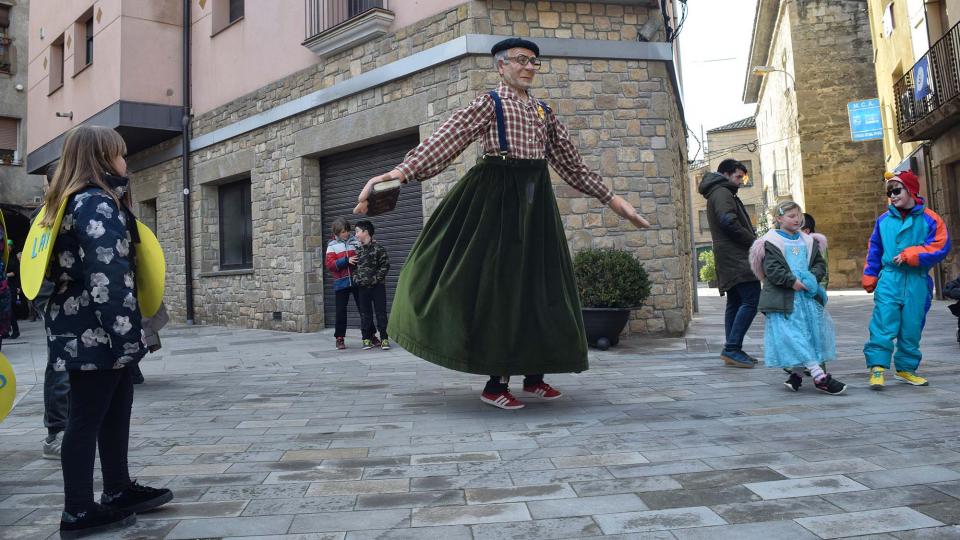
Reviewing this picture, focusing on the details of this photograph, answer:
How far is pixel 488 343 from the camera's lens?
3.99 m

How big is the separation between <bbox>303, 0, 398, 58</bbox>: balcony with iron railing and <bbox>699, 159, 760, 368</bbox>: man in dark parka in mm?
5129

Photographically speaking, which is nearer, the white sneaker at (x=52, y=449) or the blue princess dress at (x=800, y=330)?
the white sneaker at (x=52, y=449)

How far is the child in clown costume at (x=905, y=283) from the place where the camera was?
4.70 m

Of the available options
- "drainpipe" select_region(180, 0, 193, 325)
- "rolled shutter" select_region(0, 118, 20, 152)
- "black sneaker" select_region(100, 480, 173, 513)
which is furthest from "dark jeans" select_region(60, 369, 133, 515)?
"rolled shutter" select_region(0, 118, 20, 152)

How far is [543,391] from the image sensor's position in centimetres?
457

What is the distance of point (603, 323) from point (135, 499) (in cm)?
559

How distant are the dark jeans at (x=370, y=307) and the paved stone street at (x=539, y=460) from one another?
8.27 feet

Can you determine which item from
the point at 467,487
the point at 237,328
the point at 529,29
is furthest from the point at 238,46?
the point at 467,487

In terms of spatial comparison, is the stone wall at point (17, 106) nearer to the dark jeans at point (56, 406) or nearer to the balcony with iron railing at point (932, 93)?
the dark jeans at point (56, 406)

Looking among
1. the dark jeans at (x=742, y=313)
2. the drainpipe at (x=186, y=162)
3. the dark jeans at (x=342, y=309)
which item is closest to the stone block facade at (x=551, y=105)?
the dark jeans at (x=342, y=309)

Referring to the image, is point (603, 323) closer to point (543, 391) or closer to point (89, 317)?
point (543, 391)

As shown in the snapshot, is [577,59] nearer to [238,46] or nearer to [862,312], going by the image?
[238,46]

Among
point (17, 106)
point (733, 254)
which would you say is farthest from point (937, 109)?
point (17, 106)

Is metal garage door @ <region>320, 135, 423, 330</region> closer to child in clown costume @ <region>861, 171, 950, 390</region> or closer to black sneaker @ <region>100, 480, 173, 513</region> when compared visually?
child in clown costume @ <region>861, 171, 950, 390</region>
